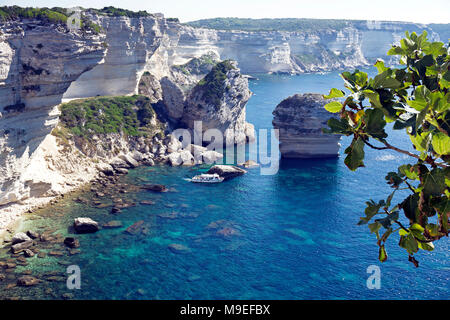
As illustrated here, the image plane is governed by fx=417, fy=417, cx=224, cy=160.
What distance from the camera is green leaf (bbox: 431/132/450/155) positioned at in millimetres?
6860

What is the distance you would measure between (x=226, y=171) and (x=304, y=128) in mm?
17730

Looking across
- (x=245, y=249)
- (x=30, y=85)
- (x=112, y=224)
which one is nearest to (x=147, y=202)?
(x=112, y=224)

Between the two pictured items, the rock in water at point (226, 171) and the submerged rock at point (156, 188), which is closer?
the submerged rock at point (156, 188)

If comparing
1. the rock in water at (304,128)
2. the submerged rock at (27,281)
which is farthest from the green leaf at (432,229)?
the rock in water at (304,128)

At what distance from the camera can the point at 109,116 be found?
73.0 meters

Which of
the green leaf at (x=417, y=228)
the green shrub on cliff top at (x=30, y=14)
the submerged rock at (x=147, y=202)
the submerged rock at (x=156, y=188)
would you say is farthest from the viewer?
the submerged rock at (x=156, y=188)

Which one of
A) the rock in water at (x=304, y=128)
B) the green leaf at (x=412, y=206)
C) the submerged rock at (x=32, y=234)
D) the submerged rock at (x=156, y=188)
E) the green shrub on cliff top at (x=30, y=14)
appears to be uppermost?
the green shrub on cliff top at (x=30, y=14)

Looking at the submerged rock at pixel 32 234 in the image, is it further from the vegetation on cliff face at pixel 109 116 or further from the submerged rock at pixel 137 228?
the vegetation on cliff face at pixel 109 116

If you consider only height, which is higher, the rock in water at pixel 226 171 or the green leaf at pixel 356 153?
the green leaf at pixel 356 153

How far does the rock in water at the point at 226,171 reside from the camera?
62.8m

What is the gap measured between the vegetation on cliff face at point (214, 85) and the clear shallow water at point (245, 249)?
2334cm

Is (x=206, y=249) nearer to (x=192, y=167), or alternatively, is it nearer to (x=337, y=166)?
(x=192, y=167)

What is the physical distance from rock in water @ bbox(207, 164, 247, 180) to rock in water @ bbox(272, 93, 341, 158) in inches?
520
